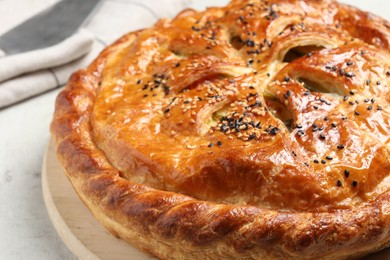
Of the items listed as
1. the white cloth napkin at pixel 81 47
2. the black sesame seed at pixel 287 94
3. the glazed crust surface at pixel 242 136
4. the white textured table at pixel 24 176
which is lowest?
the white textured table at pixel 24 176

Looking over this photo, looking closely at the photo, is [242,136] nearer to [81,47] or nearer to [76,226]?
[76,226]

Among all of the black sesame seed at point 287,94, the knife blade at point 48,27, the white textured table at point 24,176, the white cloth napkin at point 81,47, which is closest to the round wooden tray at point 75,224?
the white textured table at point 24,176

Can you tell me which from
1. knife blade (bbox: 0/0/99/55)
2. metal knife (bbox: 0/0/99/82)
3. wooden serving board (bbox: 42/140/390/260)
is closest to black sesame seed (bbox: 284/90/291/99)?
wooden serving board (bbox: 42/140/390/260)

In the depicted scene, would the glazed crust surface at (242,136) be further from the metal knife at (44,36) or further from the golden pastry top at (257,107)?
the metal knife at (44,36)

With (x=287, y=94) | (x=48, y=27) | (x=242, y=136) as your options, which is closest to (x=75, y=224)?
(x=242, y=136)

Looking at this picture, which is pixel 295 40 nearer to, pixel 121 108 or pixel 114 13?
pixel 121 108

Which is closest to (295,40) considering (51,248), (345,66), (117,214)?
(345,66)
